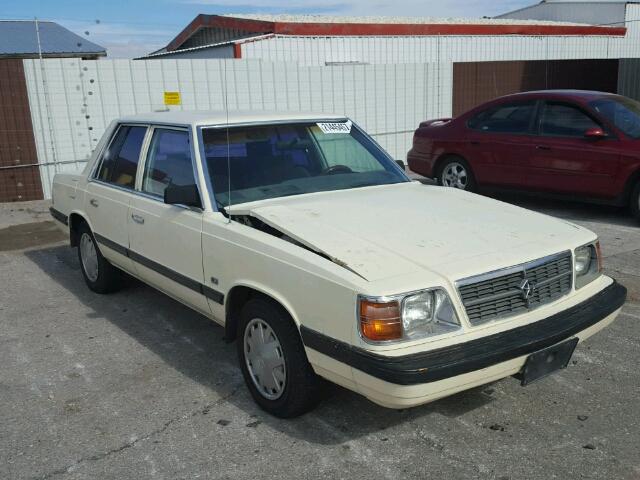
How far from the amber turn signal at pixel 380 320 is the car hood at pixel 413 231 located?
14 cm

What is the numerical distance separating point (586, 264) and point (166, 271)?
260 centimetres

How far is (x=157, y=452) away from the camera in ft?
10.6

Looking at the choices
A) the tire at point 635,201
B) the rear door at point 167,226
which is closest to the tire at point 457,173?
the tire at point 635,201

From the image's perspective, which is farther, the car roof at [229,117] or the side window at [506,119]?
the side window at [506,119]

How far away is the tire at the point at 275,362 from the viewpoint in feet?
10.7

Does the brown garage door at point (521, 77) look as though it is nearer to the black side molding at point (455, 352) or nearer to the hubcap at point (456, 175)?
the hubcap at point (456, 175)

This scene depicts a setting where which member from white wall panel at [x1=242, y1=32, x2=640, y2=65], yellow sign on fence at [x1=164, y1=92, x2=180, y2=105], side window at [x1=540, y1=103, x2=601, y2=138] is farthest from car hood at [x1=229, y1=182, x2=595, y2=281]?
white wall panel at [x1=242, y1=32, x2=640, y2=65]

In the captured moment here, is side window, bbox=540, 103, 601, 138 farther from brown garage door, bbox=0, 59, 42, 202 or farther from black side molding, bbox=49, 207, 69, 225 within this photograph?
brown garage door, bbox=0, 59, 42, 202

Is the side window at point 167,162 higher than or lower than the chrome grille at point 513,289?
higher

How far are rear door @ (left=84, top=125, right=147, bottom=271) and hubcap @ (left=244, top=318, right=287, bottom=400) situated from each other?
5.46 feet

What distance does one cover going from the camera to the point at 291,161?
4.37m

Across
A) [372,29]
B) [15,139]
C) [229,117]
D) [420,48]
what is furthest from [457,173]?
[420,48]

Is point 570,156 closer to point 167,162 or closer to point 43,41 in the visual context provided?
point 167,162

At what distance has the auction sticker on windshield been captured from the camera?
4703 mm
